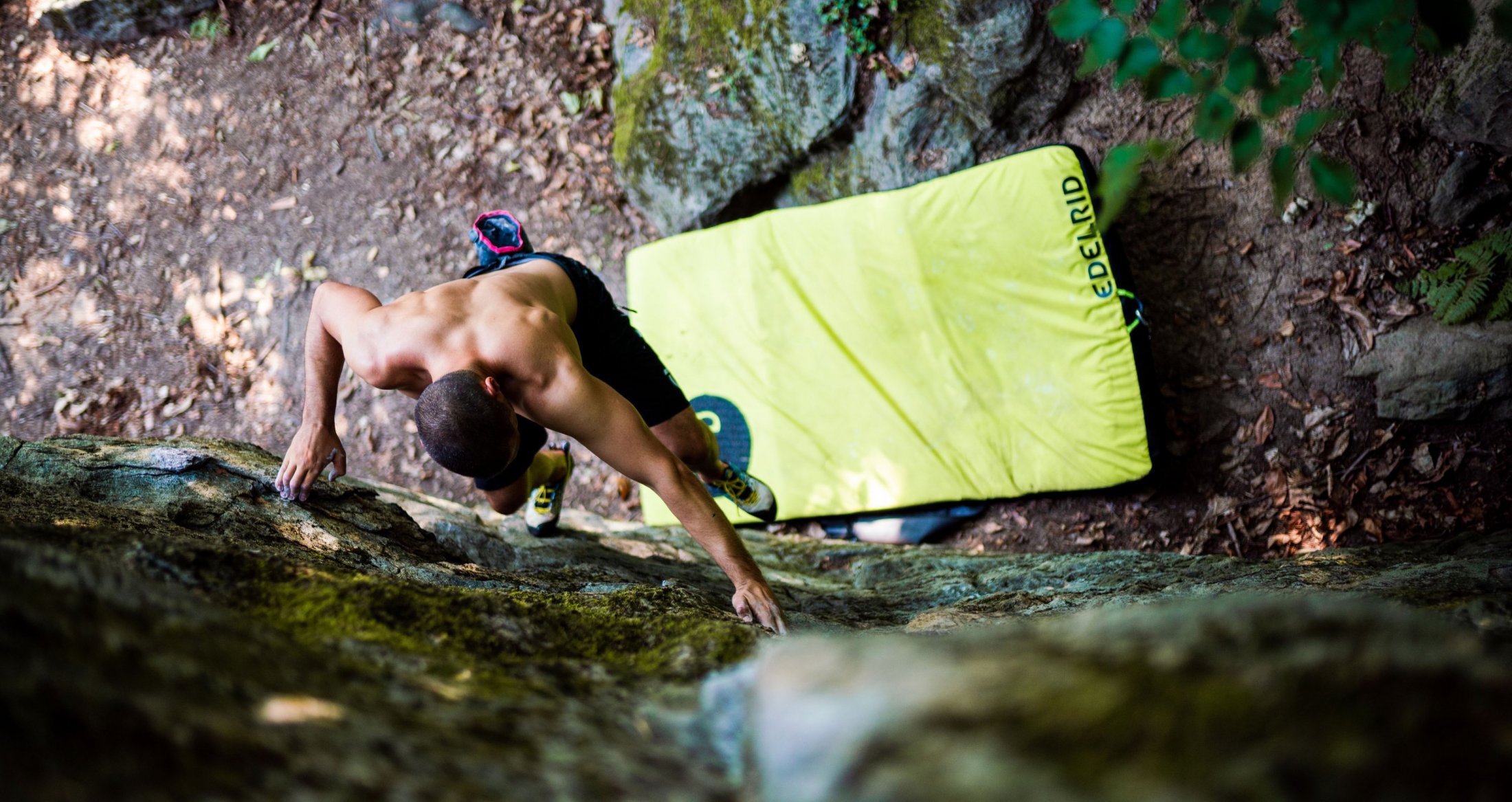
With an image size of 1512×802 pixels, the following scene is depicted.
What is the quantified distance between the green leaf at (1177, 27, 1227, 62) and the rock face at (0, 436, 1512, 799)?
835mm

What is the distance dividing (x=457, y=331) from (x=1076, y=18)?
81.7 inches

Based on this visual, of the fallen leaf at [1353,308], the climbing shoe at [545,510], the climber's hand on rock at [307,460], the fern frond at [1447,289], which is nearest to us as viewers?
the climber's hand on rock at [307,460]

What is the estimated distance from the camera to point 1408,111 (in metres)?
3.81

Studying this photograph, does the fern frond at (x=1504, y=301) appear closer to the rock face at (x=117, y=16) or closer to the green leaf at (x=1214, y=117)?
the green leaf at (x=1214, y=117)

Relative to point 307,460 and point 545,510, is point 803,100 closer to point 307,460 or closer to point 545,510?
point 545,510

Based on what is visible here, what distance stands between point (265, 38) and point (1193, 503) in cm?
679

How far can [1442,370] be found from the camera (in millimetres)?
Answer: 3650

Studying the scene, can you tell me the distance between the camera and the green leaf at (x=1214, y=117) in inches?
51.2

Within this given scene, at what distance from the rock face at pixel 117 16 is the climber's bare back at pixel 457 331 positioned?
479cm

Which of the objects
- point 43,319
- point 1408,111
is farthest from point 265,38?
point 1408,111

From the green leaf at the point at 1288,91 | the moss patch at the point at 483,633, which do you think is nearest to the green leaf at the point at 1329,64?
the green leaf at the point at 1288,91

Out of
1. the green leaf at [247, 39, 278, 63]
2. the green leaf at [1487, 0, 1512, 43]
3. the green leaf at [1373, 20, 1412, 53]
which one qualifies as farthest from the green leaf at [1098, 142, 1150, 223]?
the green leaf at [247, 39, 278, 63]

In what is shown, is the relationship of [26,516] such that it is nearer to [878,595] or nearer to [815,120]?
[878,595]

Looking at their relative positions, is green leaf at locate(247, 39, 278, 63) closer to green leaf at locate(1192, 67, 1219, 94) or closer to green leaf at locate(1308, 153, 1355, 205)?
green leaf at locate(1192, 67, 1219, 94)
